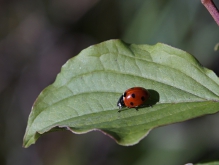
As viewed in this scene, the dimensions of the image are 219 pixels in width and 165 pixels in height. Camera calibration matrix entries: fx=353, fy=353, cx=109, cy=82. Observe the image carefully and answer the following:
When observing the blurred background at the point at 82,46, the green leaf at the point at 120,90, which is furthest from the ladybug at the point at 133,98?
the blurred background at the point at 82,46

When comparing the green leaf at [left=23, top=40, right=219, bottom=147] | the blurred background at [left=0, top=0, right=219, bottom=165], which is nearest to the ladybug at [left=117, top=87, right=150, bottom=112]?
the green leaf at [left=23, top=40, right=219, bottom=147]

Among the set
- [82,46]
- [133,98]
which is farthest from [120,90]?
[82,46]

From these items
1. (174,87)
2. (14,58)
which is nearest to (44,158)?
(14,58)

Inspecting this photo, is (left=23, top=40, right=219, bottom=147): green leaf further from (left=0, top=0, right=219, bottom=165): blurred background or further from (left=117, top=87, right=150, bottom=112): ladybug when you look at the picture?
(left=0, top=0, right=219, bottom=165): blurred background

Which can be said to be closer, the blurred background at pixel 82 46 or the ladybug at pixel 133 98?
the ladybug at pixel 133 98

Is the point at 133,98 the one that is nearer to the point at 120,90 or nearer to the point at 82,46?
the point at 120,90

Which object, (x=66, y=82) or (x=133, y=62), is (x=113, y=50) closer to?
(x=133, y=62)

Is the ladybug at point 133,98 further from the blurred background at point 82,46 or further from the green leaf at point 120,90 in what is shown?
the blurred background at point 82,46
